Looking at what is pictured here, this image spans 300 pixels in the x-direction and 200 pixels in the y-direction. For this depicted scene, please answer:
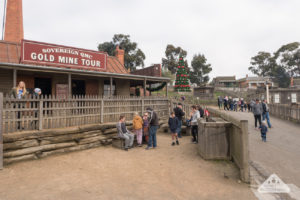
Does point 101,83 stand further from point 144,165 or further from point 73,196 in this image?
point 73,196

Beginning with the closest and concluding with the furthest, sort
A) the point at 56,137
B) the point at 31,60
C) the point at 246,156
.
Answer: the point at 246,156
the point at 56,137
the point at 31,60

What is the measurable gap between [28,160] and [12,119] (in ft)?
4.30

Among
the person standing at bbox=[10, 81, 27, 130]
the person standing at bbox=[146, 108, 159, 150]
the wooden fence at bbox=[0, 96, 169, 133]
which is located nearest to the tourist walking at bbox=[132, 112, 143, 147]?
the person standing at bbox=[146, 108, 159, 150]

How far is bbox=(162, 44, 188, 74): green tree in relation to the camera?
199 ft

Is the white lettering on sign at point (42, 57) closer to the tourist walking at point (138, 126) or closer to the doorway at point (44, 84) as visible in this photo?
the doorway at point (44, 84)

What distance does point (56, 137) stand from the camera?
5.93 meters

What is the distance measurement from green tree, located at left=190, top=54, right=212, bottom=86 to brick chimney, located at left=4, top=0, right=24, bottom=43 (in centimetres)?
4684

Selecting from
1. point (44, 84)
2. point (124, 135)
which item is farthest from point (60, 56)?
point (124, 135)

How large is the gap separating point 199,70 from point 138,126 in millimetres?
51922

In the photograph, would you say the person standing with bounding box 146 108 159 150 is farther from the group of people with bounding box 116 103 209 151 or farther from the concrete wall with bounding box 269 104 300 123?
the concrete wall with bounding box 269 104 300 123

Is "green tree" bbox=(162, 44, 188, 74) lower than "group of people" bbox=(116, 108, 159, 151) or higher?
higher

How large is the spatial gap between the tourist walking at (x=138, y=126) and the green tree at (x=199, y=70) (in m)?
51.1

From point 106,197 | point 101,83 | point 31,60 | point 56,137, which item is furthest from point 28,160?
point 101,83

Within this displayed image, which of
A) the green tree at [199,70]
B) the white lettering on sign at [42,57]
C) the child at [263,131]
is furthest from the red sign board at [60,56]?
the green tree at [199,70]
